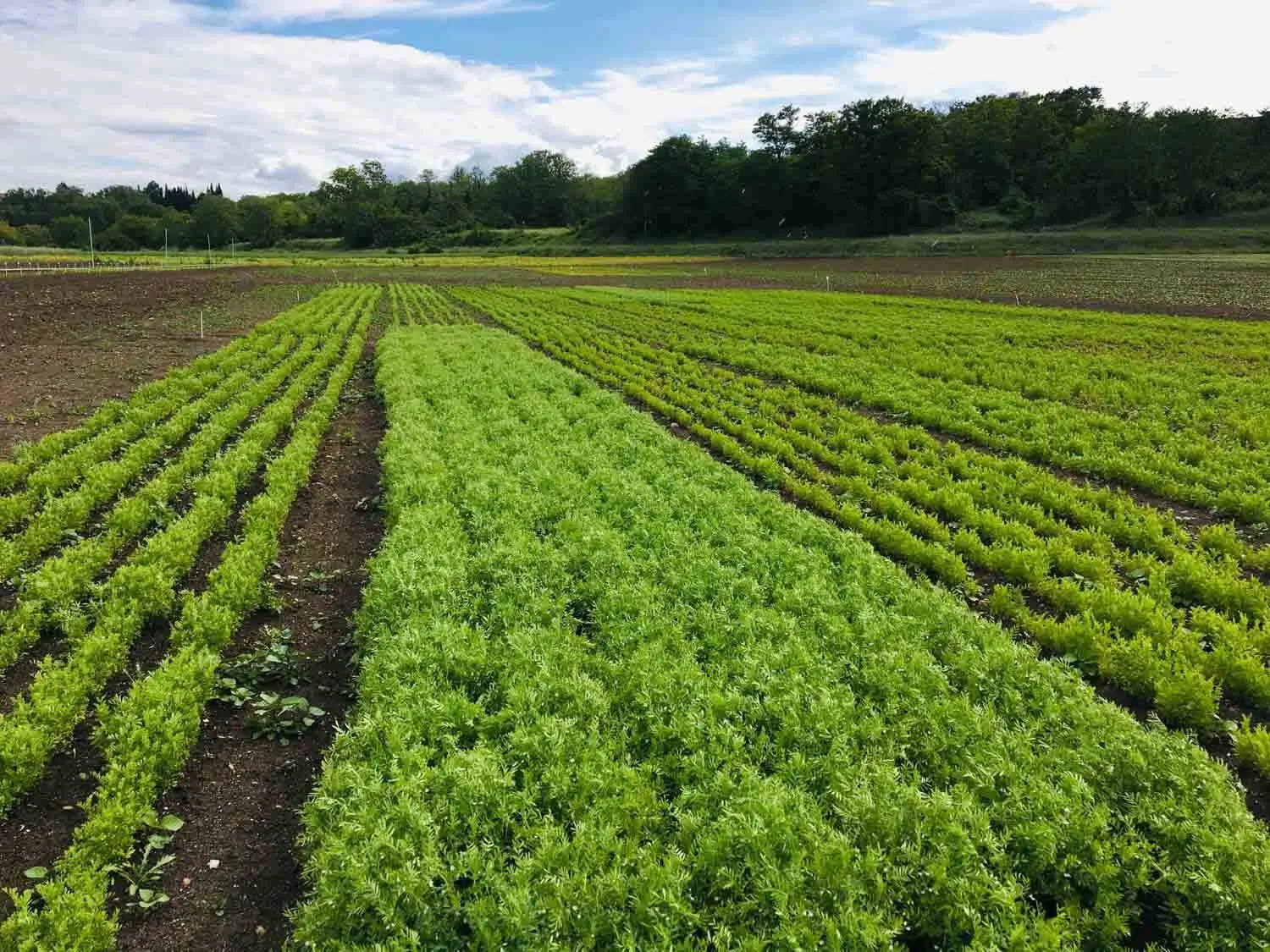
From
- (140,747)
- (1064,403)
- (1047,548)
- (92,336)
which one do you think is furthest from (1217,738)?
(92,336)

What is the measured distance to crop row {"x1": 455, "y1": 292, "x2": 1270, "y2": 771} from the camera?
23.3ft

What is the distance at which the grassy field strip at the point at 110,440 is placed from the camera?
1123 centimetres

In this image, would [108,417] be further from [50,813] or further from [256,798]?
[256,798]

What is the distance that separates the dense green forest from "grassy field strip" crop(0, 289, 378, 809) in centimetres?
11623

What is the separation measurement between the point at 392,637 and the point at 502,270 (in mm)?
90497

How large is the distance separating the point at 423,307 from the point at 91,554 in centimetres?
4027

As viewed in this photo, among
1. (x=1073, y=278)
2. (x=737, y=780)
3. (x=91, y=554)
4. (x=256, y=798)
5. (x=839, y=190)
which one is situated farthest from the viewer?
(x=839, y=190)

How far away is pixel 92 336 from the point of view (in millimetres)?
30875

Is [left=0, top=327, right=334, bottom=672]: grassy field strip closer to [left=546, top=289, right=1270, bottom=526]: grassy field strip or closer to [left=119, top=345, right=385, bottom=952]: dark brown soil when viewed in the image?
[left=119, top=345, right=385, bottom=952]: dark brown soil

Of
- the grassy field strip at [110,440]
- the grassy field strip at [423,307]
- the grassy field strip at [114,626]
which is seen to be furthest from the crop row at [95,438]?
the grassy field strip at [423,307]

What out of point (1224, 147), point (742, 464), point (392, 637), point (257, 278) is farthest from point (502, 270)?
point (1224, 147)

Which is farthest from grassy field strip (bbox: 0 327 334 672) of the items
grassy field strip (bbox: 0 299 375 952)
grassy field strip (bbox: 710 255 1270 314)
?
grassy field strip (bbox: 710 255 1270 314)

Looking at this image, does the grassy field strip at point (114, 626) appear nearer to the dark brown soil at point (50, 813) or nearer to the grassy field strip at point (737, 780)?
the dark brown soil at point (50, 813)

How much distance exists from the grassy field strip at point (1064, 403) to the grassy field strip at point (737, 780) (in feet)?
23.7
